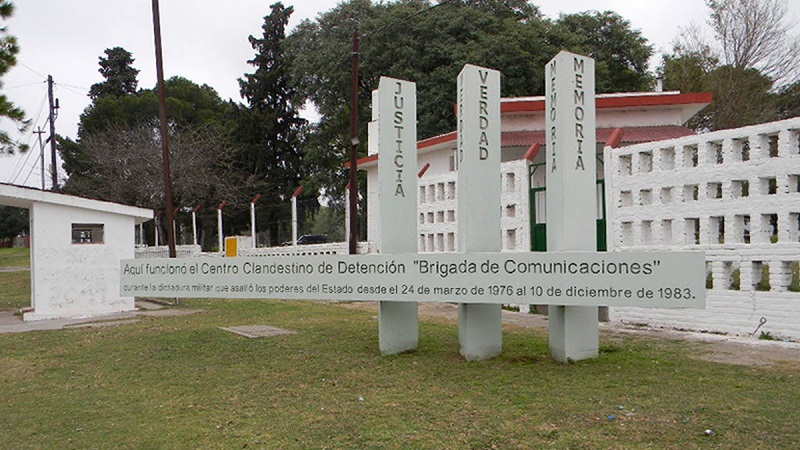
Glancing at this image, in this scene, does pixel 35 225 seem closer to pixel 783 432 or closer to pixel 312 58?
pixel 783 432

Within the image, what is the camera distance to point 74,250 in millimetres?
13742

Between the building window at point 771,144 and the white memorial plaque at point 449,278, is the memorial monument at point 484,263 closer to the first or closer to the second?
the white memorial plaque at point 449,278

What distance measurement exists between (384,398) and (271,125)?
34.7 metres

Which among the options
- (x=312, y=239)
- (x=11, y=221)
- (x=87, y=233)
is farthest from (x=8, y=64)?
(x=11, y=221)

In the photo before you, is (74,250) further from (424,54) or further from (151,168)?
(424,54)

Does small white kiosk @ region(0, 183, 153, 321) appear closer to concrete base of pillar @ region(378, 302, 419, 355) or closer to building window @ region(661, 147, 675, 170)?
concrete base of pillar @ region(378, 302, 419, 355)

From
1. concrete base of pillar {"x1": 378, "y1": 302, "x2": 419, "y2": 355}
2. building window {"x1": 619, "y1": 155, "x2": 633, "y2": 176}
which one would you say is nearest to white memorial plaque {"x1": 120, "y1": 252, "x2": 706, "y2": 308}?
concrete base of pillar {"x1": 378, "y1": 302, "x2": 419, "y2": 355}

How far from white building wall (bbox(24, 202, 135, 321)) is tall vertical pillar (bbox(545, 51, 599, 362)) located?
34.7 feet

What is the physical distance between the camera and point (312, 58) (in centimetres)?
3588

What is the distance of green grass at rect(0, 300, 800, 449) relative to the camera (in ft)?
15.2

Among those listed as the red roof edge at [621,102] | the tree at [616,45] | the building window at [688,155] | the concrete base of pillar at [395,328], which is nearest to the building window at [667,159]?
the building window at [688,155]

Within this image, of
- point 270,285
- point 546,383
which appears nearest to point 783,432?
point 546,383

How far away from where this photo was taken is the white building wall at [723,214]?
7672mm

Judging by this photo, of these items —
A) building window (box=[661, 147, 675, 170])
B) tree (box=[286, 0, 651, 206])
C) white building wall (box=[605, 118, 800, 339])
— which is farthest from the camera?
tree (box=[286, 0, 651, 206])
